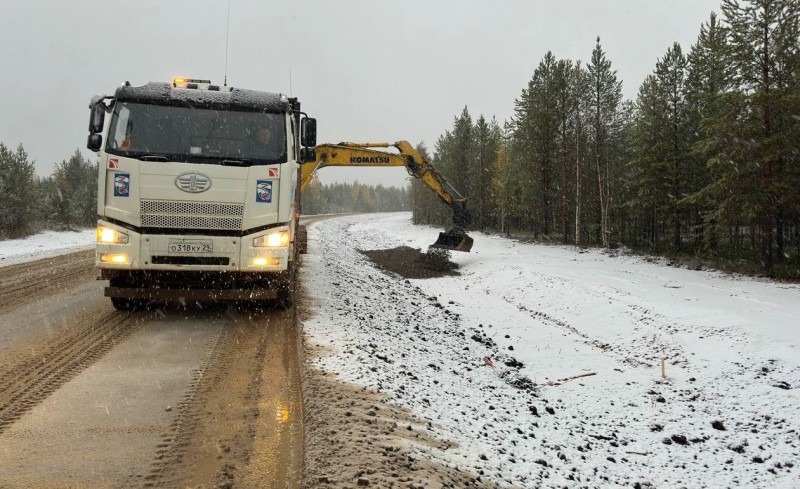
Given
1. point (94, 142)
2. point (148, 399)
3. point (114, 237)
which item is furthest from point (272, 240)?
point (148, 399)

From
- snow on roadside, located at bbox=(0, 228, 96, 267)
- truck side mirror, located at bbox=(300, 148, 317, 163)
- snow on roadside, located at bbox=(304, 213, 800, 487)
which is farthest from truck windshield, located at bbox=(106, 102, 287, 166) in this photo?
snow on roadside, located at bbox=(0, 228, 96, 267)

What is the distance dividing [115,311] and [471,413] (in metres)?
6.07

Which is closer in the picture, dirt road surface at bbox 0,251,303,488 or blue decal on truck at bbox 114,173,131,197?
dirt road surface at bbox 0,251,303,488

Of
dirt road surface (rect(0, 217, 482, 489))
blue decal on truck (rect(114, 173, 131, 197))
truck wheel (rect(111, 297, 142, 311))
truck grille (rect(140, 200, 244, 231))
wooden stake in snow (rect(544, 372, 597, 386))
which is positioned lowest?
wooden stake in snow (rect(544, 372, 597, 386))

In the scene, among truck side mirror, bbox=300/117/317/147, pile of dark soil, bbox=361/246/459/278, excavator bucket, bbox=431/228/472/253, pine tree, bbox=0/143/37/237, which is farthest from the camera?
pine tree, bbox=0/143/37/237

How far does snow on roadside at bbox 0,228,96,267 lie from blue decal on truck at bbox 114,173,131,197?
10680 mm

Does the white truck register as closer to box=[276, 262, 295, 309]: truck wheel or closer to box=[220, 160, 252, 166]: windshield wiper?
box=[220, 160, 252, 166]: windshield wiper

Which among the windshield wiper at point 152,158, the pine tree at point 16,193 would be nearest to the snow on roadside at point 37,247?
the pine tree at point 16,193

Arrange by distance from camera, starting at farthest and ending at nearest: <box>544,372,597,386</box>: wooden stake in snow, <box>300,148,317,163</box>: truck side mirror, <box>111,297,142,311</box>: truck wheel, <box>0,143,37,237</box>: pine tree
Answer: <box>0,143,37,237</box>: pine tree
<box>300,148,317,163</box>: truck side mirror
<box>111,297,142,311</box>: truck wheel
<box>544,372,597,386</box>: wooden stake in snow

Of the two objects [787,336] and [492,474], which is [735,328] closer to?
[787,336]

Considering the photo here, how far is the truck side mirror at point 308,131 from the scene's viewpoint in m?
7.69

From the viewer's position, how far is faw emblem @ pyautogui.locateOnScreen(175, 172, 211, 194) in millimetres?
6453

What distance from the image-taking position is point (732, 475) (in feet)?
16.5

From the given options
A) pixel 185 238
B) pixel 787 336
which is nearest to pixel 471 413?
pixel 185 238
